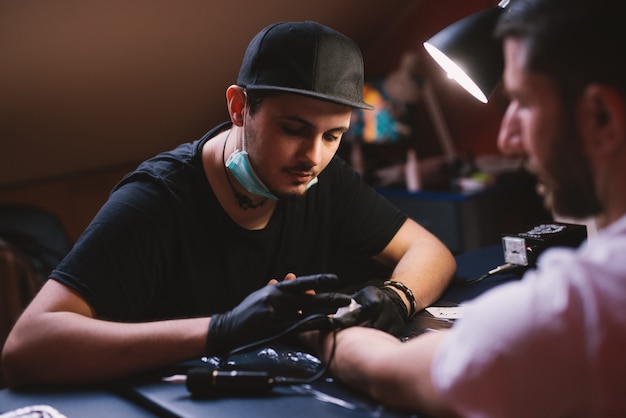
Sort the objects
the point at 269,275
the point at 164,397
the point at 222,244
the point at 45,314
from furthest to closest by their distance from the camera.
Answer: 1. the point at 269,275
2. the point at 222,244
3. the point at 45,314
4. the point at 164,397

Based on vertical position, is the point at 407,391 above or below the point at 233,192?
below

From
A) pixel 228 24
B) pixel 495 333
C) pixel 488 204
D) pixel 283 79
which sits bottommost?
pixel 488 204

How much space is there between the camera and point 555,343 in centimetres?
78

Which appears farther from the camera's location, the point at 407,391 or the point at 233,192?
the point at 233,192

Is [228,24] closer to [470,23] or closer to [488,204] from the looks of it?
[488,204]

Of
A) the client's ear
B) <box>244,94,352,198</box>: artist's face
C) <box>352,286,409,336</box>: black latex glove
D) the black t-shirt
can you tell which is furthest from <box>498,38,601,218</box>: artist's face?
the black t-shirt

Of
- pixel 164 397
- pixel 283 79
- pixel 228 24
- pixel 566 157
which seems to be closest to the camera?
pixel 566 157

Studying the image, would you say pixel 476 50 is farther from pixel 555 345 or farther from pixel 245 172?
pixel 555 345

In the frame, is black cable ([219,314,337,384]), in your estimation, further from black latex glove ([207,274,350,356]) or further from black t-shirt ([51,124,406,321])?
black t-shirt ([51,124,406,321])

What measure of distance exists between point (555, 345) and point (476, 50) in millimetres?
739

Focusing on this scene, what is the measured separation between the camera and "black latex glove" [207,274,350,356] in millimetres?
1152

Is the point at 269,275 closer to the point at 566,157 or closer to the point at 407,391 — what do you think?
the point at 407,391

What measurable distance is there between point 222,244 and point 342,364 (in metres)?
0.52

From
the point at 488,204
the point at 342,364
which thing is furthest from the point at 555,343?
the point at 488,204
